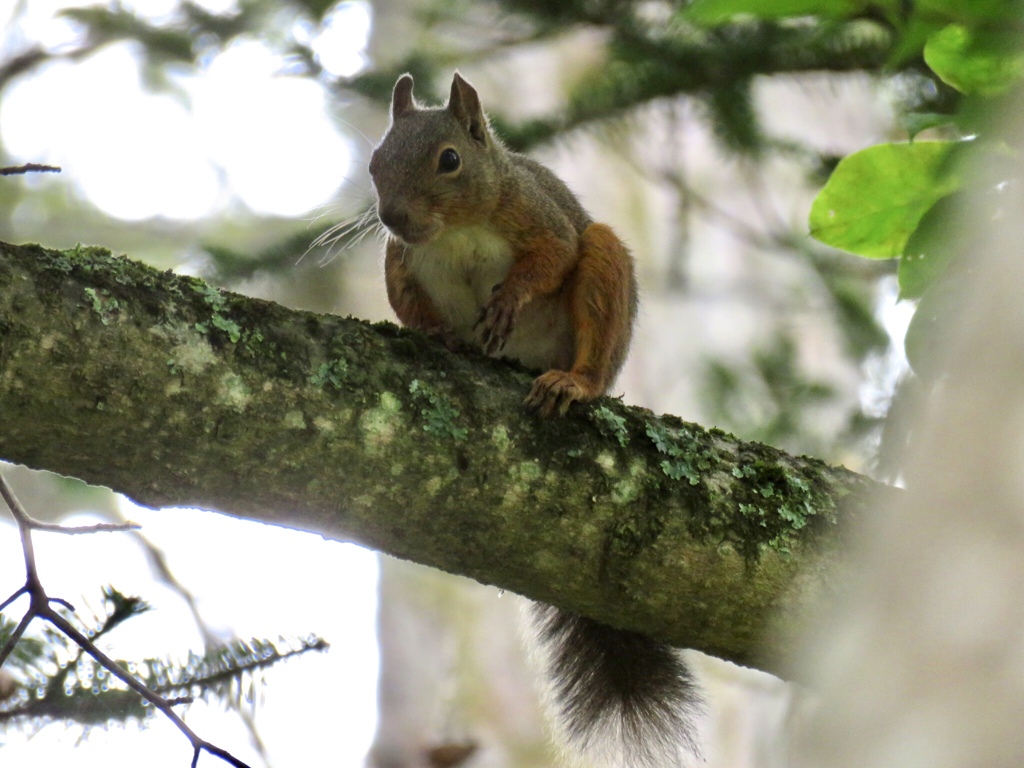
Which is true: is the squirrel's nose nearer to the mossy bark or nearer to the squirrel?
the squirrel

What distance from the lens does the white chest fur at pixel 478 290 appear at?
282cm

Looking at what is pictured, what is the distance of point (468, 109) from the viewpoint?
3.06 m

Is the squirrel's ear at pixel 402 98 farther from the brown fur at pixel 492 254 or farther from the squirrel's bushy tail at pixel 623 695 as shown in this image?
the squirrel's bushy tail at pixel 623 695

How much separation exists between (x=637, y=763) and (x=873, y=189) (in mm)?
1415

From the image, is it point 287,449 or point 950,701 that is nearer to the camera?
point 950,701

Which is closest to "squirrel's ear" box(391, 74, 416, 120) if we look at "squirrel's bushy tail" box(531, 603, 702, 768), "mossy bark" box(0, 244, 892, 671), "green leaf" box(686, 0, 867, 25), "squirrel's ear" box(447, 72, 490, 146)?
"squirrel's ear" box(447, 72, 490, 146)

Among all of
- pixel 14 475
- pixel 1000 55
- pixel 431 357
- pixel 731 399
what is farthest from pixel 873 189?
pixel 14 475

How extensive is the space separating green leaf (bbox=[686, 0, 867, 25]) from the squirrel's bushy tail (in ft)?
5.41

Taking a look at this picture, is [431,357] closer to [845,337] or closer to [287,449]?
[287,449]

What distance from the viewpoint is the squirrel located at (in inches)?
96.2

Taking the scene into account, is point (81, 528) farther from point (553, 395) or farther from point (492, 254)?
point (492, 254)

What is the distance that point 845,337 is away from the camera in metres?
4.51

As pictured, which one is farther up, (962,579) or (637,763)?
(637,763)

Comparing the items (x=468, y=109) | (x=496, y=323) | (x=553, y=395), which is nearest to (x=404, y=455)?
(x=553, y=395)
